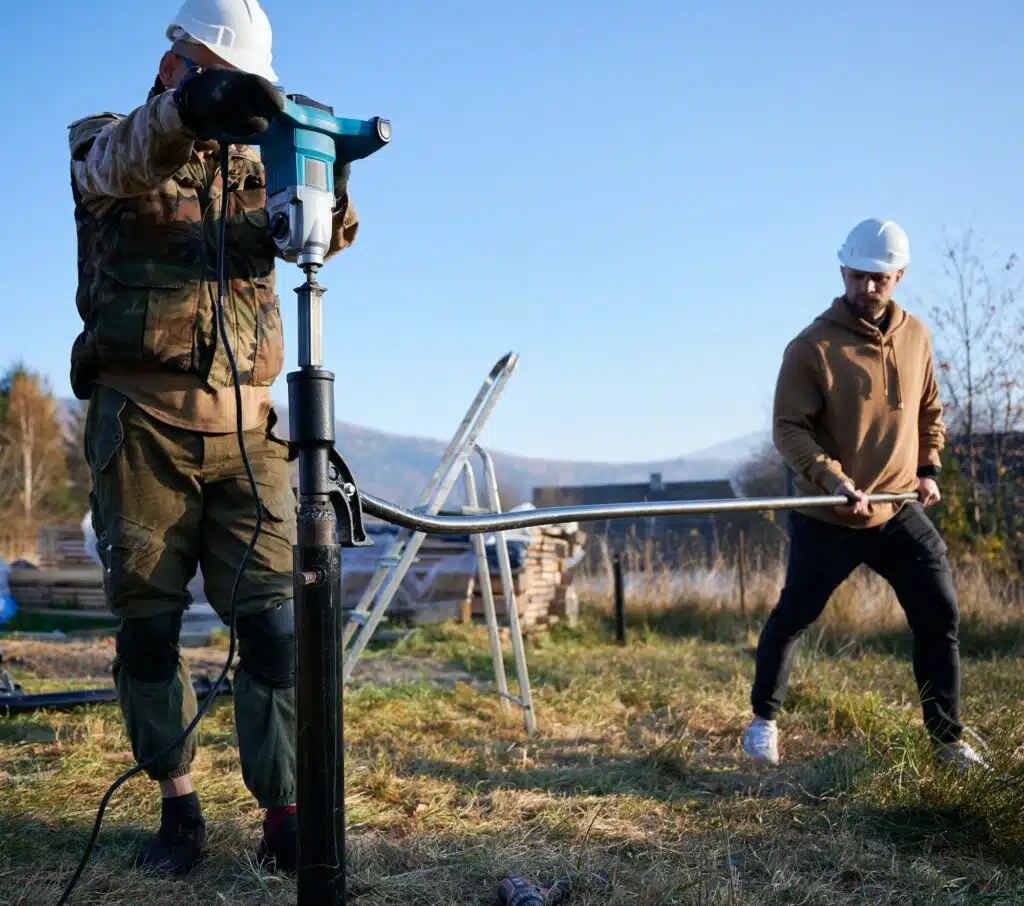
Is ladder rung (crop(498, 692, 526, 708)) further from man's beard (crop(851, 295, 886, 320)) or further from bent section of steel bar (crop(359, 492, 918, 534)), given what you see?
man's beard (crop(851, 295, 886, 320))

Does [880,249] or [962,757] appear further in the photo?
[880,249]

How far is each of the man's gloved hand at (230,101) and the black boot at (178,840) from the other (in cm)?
167

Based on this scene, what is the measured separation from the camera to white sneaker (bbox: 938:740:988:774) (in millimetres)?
2771

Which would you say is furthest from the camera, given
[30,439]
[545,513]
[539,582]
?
[30,439]

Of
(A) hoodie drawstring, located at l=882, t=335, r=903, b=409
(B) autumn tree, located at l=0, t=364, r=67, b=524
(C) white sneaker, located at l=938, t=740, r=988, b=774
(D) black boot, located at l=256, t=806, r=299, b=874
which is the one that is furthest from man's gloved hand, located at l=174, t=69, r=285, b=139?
(B) autumn tree, located at l=0, t=364, r=67, b=524

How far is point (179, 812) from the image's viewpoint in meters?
2.41

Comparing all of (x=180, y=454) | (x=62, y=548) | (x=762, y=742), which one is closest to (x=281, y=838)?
(x=180, y=454)

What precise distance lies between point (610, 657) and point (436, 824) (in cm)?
426

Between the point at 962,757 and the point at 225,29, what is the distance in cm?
289

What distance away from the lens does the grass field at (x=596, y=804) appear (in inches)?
89.7

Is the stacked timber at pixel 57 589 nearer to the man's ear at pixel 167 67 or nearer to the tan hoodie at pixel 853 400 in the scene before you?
the tan hoodie at pixel 853 400

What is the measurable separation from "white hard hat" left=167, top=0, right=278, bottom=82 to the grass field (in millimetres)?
1890

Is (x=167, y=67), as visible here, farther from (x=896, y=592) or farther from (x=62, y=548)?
(x=62, y=548)

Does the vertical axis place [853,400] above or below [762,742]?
above
